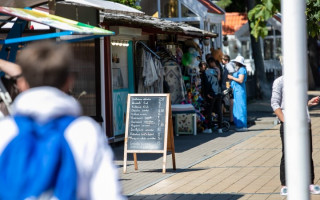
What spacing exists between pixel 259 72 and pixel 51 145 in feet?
88.2

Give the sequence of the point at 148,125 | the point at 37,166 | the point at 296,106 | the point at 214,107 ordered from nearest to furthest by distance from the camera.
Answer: the point at 37,166, the point at 296,106, the point at 148,125, the point at 214,107

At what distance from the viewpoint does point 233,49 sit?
144 ft

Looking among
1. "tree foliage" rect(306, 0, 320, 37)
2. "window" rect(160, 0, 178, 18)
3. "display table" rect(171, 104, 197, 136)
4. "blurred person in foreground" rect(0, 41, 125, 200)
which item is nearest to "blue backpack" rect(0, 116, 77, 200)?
"blurred person in foreground" rect(0, 41, 125, 200)

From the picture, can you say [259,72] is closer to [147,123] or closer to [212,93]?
[212,93]

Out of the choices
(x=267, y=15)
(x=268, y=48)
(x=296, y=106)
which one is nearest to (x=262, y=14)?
(x=267, y=15)

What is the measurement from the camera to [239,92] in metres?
17.2

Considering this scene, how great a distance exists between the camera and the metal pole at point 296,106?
13.0ft

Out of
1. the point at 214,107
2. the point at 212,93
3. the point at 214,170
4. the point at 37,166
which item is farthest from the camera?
the point at 214,107

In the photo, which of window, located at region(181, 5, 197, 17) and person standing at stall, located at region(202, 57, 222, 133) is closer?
person standing at stall, located at region(202, 57, 222, 133)

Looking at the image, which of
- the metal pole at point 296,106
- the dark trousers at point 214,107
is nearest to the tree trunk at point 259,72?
the dark trousers at point 214,107

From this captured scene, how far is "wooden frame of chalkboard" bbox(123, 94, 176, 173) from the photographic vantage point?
10.8m

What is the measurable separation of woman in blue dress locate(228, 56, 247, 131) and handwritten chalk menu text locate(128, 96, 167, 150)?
6.22 m

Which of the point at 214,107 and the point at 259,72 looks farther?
the point at 259,72

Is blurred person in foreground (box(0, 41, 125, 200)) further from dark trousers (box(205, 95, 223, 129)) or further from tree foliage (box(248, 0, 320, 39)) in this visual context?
dark trousers (box(205, 95, 223, 129))
